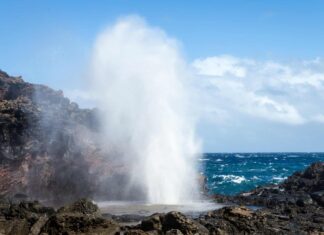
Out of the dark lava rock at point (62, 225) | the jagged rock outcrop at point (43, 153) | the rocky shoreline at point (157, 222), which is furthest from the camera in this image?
the jagged rock outcrop at point (43, 153)

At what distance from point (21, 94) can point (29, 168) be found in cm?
792

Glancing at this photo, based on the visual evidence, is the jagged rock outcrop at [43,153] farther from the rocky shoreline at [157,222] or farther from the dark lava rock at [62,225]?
the dark lava rock at [62,225]

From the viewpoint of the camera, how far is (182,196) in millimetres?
33719

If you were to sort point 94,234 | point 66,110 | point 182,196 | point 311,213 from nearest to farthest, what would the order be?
1. point 94,234
2. point 311,213
3. point 182,196
4. point 66,110

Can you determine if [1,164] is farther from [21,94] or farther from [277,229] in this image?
A: [277,229]

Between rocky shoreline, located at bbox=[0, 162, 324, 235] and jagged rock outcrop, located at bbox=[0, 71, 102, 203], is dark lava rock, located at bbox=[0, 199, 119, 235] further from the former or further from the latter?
jagged rock outcrop, located at bbox=[0, 71, 102, 203]

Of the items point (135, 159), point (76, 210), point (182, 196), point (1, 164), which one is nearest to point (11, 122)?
point (1, 164)

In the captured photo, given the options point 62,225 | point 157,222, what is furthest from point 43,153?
point 62,225

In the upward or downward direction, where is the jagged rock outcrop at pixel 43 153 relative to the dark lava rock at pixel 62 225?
upward

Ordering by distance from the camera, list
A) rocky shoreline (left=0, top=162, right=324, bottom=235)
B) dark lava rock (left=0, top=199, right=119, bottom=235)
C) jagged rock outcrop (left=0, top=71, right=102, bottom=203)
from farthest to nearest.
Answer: jagged rock outcrop (left=0, top=71, right=102, bottom=203) → rocky shoreline (left=0, top=162, right=324, bottom=235) → dark lava rock (left=0, top=199, right=119, bottom=235)

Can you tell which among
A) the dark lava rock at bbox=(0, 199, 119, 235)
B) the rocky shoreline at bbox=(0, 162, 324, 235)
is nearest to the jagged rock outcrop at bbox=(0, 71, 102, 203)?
the rocky shoreline at bbox=(0, 162, 324, 235)

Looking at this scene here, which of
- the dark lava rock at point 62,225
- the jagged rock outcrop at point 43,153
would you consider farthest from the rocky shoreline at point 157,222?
the jagged rock outcrop at point 43,153

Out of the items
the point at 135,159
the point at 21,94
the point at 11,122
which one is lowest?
the point at 135,159

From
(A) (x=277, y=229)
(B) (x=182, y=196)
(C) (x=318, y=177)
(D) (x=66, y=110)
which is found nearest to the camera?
(A) (x=277, y=229)
